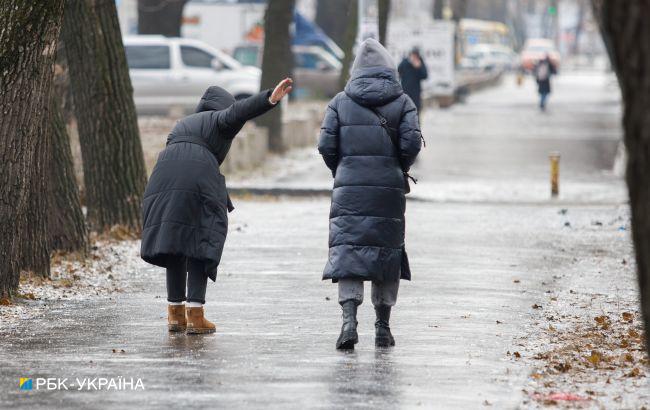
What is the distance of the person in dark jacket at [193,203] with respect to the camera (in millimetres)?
8500

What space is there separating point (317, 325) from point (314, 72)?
32829 mm

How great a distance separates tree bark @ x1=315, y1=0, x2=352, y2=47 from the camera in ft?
163

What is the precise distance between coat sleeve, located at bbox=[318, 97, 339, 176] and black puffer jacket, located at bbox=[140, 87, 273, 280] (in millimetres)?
408

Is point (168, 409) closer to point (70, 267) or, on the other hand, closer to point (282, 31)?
point (70, 267)

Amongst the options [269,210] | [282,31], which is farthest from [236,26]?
[269,210]

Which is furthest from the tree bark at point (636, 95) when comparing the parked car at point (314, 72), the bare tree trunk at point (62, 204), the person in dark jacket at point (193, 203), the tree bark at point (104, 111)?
the parked car at point (314, 72)

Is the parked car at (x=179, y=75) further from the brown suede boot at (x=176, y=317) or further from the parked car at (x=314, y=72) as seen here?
the brown suede boot at (x=176, y=317)

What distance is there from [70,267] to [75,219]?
66 cm

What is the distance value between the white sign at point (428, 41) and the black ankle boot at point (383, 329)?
2914cm

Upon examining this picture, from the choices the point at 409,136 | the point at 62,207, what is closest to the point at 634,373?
the point at 409,136

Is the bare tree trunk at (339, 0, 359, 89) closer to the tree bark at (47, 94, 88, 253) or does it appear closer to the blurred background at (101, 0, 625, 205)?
the blurred background at (101, 0, 625, 205)

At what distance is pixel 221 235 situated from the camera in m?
8.60

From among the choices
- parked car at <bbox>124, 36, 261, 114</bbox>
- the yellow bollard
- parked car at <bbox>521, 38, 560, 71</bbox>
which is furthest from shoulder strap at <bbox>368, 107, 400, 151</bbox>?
parked car at <bbox>521, 38, 560, 71</bbox>

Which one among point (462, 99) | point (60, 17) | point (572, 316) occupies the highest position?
point (60, 17)
